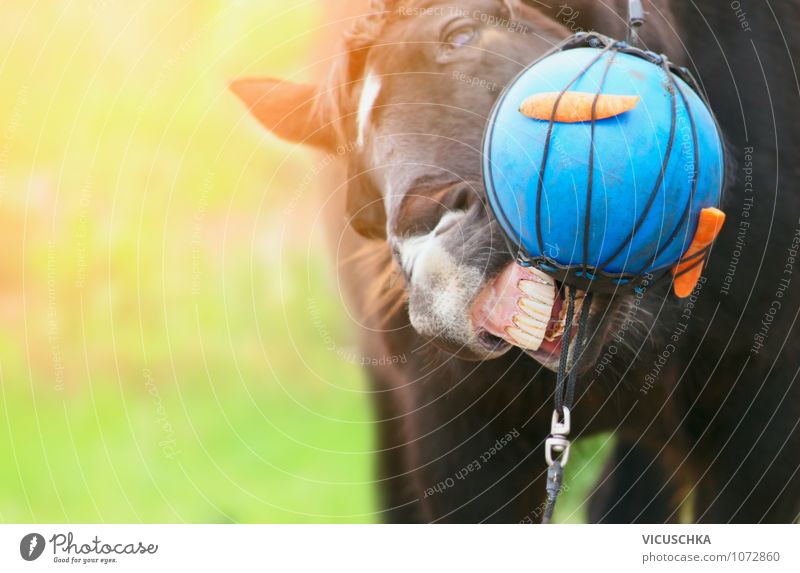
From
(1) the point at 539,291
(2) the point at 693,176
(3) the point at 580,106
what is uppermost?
(3) the point at 580,106

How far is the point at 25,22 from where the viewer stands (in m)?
2.31

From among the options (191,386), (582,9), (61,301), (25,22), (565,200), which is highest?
(25,22)

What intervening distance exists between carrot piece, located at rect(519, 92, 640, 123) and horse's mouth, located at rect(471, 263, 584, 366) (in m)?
0.51

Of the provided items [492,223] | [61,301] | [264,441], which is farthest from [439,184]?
[61,301]

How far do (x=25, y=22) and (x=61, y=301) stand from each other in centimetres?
76

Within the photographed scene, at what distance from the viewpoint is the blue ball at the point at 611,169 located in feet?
5.17

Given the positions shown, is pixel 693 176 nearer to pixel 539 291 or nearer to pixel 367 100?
pixel 539 291

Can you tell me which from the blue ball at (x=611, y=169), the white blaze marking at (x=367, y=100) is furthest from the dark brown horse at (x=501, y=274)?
the blue ball at (x=611, y=169)

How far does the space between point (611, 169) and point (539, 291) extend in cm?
54

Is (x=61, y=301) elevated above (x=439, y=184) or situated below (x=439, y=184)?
below

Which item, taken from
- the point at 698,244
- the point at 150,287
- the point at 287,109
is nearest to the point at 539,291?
the point at 698,244

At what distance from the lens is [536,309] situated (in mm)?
2070

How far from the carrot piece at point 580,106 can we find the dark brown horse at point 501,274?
23.5 inches

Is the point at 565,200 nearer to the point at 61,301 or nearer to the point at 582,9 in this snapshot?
the point at 582,9
